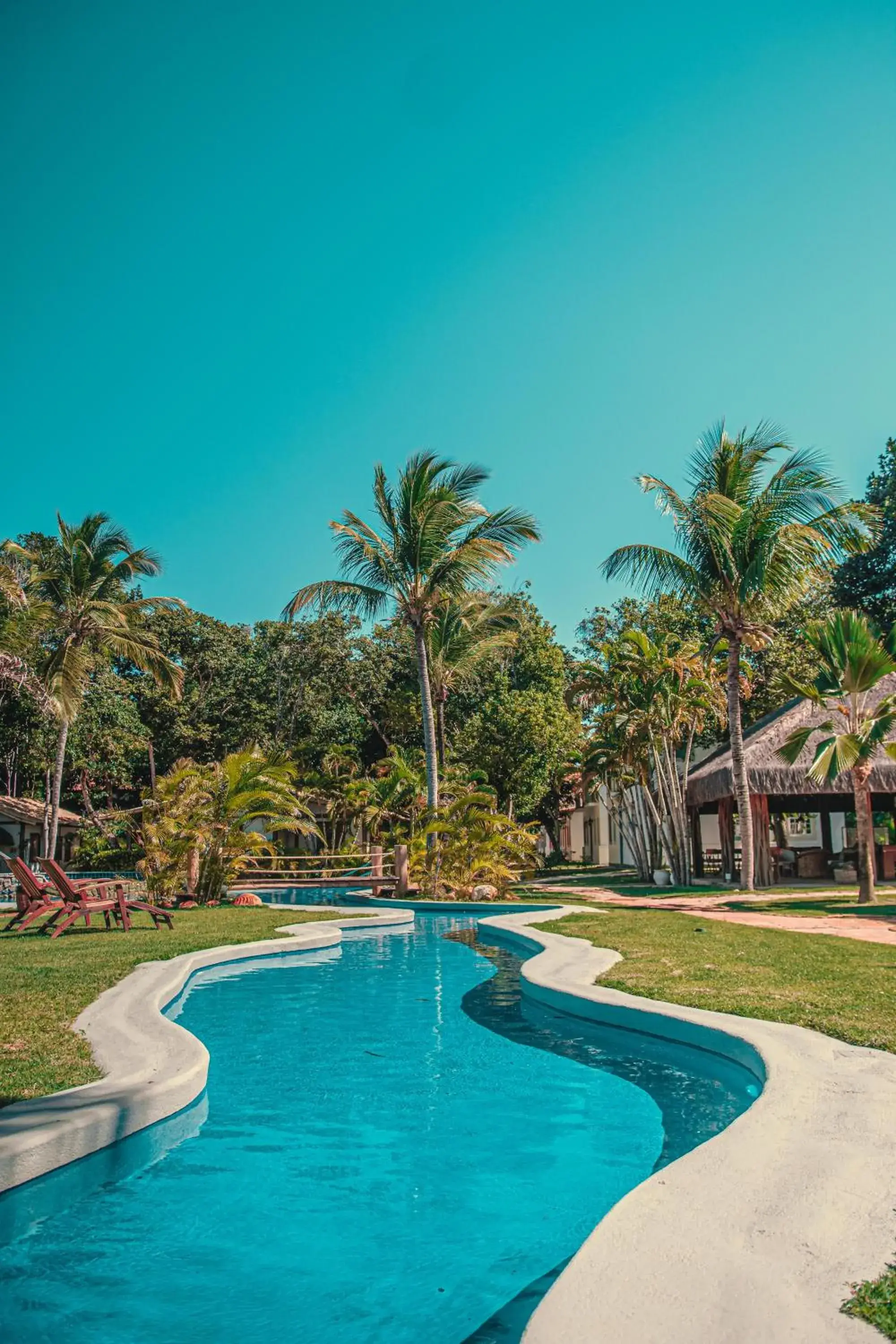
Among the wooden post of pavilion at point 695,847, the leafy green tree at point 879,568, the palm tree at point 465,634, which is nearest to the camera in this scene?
the palm tree at point 465,634

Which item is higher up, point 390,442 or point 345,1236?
point 390,442

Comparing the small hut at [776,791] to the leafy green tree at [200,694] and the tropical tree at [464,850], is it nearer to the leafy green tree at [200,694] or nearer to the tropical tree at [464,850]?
the tropical tree at [464,850]

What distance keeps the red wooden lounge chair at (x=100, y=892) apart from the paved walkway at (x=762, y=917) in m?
7.87

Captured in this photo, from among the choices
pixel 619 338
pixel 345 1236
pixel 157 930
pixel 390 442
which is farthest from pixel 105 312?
pixel 345 1236

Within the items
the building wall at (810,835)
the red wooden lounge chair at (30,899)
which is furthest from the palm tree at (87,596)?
the building wall at (810,835)

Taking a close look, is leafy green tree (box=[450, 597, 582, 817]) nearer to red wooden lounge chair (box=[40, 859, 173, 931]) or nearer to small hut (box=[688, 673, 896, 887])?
small hut (box=[688, 673, 896, 887])

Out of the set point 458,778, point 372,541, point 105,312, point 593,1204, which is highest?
point 105,312


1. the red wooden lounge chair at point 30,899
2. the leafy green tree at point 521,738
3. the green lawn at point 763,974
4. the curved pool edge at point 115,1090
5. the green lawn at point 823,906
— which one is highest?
the leafy green tree at point 521,738

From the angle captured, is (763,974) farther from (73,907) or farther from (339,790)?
(339,790)

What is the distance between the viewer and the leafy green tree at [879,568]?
83.1 feet

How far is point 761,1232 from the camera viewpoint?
2.73m

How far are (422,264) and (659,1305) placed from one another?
634 inches

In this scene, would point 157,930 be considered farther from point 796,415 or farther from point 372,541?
point 796,415

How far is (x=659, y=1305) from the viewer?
90.8 inches
